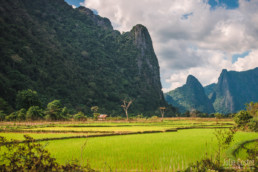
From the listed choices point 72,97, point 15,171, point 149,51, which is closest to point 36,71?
point 72,97

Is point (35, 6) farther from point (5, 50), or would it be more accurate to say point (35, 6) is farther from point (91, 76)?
point (5, 50)

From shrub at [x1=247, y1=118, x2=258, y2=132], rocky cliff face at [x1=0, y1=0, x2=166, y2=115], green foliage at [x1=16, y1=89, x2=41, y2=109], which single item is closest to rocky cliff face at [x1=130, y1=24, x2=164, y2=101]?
rocky cliff face at [x1=0, y1=0, x2=166, y2=115]

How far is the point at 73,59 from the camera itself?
9662 cm

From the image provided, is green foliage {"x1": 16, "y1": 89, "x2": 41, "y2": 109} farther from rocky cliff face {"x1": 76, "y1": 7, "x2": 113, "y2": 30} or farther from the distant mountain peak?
rocky cliff face {"x1": 76, "y1": 7, "x2": 113, "y2": 30}

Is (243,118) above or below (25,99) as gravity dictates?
below

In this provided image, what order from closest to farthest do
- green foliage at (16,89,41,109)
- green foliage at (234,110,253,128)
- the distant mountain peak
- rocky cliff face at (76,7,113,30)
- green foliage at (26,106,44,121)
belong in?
green foliage at (234,110,253,128)
green foliage at (26,106,44,121)
green foliage at (16,89,41,109)
the distant mountain peak
rocky cliff face at (76,7,113,30)

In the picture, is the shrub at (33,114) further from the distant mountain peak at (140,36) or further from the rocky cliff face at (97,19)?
the rocky cliff face at (97,19)

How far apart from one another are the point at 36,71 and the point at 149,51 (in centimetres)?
10538

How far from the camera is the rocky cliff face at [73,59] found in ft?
205

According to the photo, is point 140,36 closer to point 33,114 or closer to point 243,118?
point 33,114

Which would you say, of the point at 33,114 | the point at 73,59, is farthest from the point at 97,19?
the point at 33,114

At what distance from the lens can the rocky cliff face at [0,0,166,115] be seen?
62562mm

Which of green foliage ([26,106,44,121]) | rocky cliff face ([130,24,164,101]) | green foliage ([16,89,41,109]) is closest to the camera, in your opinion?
green foliage ([26,106,44,121])

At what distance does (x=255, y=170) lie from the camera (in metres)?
4.70
